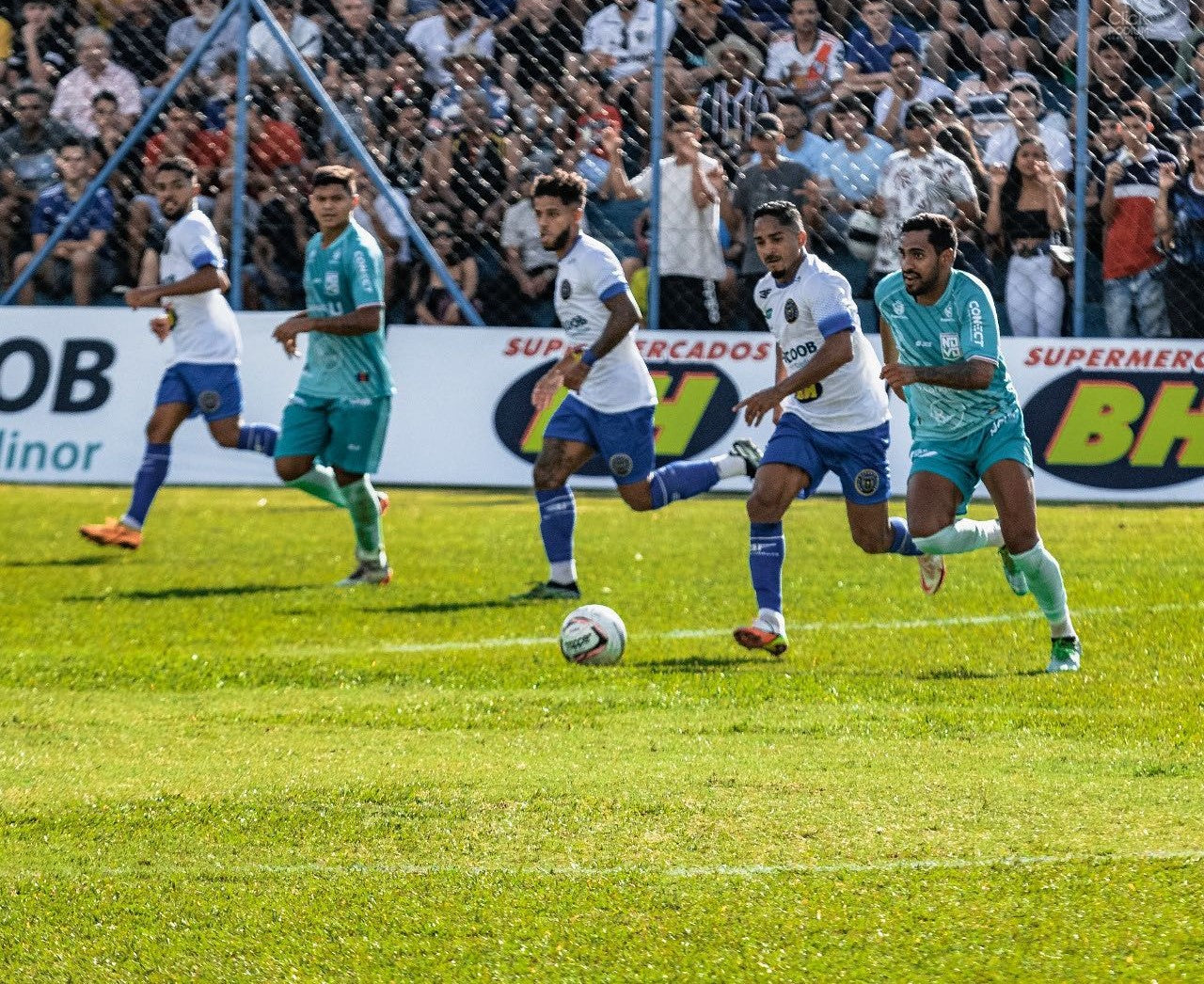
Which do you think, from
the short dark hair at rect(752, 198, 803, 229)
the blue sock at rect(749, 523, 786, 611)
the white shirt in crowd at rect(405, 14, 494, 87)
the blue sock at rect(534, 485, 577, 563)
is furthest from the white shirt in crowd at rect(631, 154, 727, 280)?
the blue sock at rect(749, 523, 786, 611)

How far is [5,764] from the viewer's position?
6.13 meters

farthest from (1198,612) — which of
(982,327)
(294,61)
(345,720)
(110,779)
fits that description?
(294,61)

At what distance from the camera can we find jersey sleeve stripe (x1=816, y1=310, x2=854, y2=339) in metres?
8.41

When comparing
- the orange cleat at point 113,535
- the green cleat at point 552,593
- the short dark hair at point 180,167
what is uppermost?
the short dark hair at point 180,167

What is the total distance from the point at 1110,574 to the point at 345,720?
545cm

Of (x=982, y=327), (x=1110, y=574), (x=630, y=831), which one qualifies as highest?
(x=982, y=327)

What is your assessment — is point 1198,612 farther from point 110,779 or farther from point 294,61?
point 294,61

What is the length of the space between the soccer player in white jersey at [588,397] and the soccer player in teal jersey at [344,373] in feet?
3.54

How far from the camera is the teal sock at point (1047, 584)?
7.74m

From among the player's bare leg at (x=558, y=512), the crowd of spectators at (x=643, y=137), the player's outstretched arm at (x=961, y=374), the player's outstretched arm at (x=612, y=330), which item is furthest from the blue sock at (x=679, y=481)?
the crowd of spectators at (x=643, y=137)

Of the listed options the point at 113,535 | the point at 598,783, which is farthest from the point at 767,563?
the point at 113,535

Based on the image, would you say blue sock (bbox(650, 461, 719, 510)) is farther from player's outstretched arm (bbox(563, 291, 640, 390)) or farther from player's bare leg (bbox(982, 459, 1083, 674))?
player's bare leg (bbox(982, 459, 1083, 674))

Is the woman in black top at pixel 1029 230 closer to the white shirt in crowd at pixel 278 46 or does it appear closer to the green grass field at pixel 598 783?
the green grass field at pixel 598 783

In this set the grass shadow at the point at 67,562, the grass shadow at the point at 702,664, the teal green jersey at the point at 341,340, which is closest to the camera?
the grass shadow at the point at 702,664
